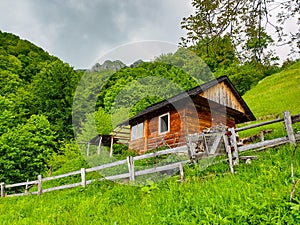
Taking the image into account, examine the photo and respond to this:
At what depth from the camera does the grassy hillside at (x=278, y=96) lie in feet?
80.8

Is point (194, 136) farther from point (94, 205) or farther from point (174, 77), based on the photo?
point (174, 77)

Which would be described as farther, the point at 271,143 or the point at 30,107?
the point at 30,107

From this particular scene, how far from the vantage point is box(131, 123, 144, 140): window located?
829 inches

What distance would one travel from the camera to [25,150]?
28.6 metres

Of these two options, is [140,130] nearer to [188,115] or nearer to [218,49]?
[188,115]

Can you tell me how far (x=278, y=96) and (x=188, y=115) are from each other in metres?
16.8

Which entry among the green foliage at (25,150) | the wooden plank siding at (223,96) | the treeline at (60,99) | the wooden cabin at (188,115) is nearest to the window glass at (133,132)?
the wooden cabin at (188,115)

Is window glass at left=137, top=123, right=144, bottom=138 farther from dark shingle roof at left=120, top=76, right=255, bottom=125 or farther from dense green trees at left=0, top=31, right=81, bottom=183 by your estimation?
dense green trees at left=0, top=31, right=81, bottom=183

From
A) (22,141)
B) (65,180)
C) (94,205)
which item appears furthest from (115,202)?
(22,141)

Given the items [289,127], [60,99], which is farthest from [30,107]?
[289,127]

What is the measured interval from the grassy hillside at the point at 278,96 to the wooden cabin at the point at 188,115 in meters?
4.21

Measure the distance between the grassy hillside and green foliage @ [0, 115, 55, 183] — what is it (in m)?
20.4

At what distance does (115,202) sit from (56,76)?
34.2m


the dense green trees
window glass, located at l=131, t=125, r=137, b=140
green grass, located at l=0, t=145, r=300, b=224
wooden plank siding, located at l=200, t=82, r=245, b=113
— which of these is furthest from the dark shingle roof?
the dense green trees
